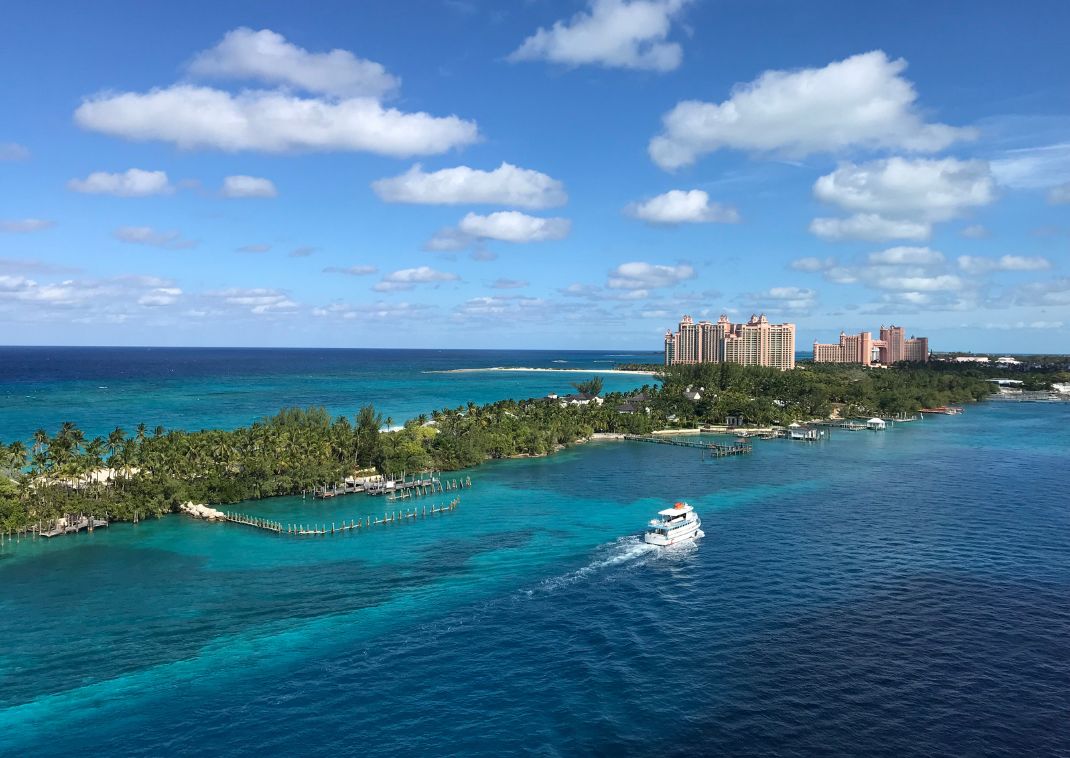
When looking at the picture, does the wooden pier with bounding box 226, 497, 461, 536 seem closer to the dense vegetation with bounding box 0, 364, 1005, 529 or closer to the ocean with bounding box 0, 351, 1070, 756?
the ocean with bounding box 0, 351, 1070, 756

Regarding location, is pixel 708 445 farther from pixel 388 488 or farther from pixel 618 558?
pixel 618 558

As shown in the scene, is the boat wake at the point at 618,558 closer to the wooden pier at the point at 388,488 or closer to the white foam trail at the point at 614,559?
the white foam trail at the point at 614,559

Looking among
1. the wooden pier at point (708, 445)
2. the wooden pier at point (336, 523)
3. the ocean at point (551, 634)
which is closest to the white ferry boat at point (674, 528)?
the ocean at point (551, 634)

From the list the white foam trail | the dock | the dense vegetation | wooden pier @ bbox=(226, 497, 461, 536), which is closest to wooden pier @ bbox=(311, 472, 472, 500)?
the dense vegetation

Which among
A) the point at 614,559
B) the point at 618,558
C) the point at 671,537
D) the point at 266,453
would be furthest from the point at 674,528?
the point at 266,453

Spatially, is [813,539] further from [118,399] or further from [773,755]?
[118,399]

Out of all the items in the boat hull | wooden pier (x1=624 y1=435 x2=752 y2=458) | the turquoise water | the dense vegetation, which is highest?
the dense vegetation
